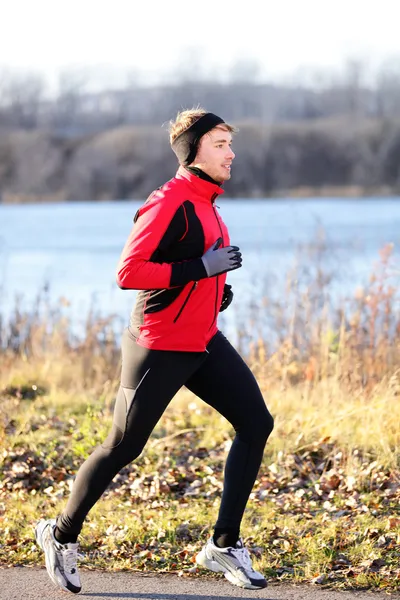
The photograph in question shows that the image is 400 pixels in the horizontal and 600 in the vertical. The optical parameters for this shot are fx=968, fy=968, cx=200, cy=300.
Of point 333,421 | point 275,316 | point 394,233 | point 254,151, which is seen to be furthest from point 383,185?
point 333,421

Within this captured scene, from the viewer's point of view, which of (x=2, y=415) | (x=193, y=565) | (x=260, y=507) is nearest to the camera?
(x=193, y=565)

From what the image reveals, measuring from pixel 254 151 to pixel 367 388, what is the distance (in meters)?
50.4

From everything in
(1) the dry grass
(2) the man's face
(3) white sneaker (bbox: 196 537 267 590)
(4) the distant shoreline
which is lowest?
(4) the distant shoreline

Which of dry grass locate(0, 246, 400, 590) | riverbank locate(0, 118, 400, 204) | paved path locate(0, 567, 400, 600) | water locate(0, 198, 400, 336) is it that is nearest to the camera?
paved path locate(0, 567, 400, 600)

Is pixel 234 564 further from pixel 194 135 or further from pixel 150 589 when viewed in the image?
pixel 194 135

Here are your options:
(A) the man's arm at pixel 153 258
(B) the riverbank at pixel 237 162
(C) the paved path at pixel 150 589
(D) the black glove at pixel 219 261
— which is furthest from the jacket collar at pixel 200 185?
(B) the riverbank at pixel 237 162

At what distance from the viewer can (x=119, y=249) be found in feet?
81.6

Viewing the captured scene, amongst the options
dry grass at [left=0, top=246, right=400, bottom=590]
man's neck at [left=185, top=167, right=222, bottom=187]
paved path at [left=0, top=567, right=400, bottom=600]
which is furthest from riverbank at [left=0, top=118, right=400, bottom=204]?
man's neck at [left=185, top=167, right=222, bottom=187]

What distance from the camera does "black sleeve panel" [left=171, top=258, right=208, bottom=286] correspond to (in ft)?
12.1

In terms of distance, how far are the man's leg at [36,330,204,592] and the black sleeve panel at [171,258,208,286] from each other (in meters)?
0.33

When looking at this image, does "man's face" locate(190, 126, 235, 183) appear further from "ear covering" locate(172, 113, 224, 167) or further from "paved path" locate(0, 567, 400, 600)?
"paved path" locate(0, 567, 400, 600)

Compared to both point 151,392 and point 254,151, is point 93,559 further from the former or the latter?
point 254,151

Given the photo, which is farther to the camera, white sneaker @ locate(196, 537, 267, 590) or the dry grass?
the dry grass

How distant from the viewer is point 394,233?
2303 cm
